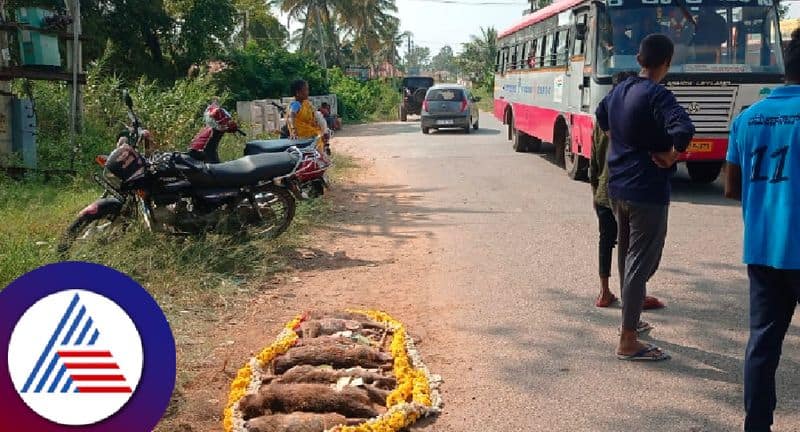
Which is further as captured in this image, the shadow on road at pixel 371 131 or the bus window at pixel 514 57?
the shadow on road at pixel 371 131

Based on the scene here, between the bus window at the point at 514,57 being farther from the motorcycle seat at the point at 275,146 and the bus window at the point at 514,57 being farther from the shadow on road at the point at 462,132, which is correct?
the motorcycle seat at the point at 275,146

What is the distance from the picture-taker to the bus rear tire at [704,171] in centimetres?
1229

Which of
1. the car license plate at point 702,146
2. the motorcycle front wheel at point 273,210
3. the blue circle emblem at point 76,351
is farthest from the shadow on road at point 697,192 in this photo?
the blue circle emblem at point 76,351

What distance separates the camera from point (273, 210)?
→ 765 cm

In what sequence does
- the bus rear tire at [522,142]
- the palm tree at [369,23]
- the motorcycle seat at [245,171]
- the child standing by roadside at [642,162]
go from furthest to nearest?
the palm tree at [369,23]
the bus rear tire at [522,142]
the motorcycle seat at [245,171]
the child standing by roadside at [642,162]

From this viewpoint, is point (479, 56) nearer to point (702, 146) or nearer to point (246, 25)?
point (246, 25)

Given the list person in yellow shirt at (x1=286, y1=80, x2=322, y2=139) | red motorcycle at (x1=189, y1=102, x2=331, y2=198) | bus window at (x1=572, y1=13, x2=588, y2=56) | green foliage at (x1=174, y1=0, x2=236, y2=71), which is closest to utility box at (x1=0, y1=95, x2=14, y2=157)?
person in yellow shirt at (x1=286, y1=80, x2=322, y2=139)

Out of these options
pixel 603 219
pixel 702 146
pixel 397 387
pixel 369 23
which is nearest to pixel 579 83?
pixel 702 146

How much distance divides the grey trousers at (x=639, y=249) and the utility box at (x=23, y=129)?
9.35 m

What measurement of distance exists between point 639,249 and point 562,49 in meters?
9.29


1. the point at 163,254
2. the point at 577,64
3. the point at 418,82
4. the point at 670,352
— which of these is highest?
the point at 418,82

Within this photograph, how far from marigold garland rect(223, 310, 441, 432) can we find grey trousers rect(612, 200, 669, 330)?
3.96ft

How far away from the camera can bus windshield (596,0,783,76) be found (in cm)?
1076

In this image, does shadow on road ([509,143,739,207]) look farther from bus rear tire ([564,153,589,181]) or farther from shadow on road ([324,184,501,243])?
shadow on road ([324,184,501,243])
